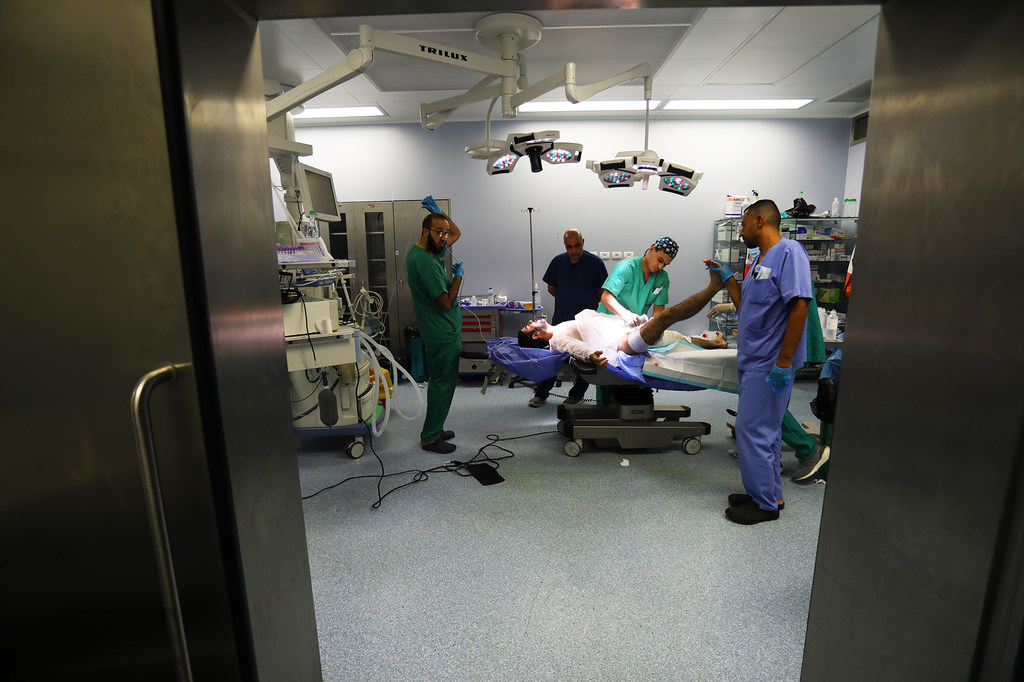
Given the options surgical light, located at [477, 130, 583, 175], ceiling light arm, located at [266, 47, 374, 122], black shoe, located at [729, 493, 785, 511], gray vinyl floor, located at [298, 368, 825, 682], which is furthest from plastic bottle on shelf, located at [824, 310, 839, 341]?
ceiling light arm, located at [266, 47, 374, 122]

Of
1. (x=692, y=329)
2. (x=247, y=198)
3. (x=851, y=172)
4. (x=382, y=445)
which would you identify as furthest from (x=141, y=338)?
(x=851, y=172)

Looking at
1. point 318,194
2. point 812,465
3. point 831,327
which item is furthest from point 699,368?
point 318,194

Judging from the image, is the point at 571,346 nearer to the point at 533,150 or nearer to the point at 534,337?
the point at 534,337

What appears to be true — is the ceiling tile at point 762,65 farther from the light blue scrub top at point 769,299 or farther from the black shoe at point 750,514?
the black shoe at point 750,514

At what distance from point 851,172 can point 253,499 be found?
7.27m

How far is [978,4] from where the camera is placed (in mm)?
833

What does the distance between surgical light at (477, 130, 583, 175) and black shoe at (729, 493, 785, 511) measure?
7.46 feet

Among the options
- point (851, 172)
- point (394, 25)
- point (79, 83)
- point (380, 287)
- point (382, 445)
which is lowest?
point (382, 445)

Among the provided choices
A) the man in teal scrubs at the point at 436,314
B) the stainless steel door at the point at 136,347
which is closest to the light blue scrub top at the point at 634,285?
the man in teal scrubs at the point at 436,314

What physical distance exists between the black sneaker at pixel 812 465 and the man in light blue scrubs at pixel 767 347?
0.57 metres

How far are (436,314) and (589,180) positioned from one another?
11.2 feet

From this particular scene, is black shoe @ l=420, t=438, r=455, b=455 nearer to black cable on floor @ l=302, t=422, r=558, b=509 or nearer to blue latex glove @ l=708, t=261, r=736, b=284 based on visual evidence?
black cable on floor @ l=302, t=422, r=558, b=509

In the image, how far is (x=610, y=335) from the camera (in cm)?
358

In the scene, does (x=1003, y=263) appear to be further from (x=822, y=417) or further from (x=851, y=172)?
(x=851, y=172)
